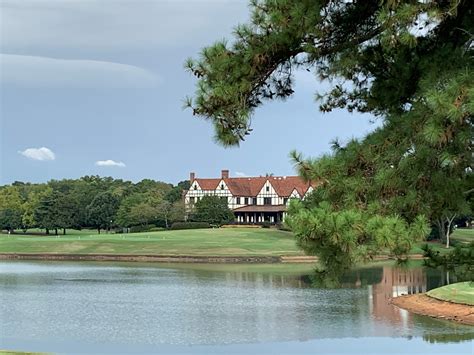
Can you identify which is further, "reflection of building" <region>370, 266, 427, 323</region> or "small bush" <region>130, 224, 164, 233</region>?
"small bush" <region>130, 224, 164, 233</region>

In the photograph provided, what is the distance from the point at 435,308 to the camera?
2998 centimetres

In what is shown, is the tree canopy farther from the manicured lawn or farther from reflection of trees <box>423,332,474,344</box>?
the manicured lawn

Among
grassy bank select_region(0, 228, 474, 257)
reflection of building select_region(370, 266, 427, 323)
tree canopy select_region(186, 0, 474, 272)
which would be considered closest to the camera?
tree canopy select_region(186, 0, 474, 272)

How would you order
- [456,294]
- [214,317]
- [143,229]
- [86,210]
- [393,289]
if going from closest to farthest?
1. [214,317]
2. [456,294]
3. [393,289]
4. [143,229]
5. [86,210]

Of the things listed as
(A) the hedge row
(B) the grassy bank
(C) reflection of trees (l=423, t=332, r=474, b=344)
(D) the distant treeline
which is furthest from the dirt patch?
(D) the distant treeline

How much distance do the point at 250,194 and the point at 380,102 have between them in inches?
3387

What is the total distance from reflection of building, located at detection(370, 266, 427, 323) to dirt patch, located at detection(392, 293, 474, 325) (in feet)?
2.28

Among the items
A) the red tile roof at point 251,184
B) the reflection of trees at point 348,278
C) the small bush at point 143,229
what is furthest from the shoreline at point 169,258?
the red tile roof at point 251,184

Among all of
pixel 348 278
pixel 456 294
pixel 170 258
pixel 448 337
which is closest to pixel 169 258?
pixel 170 258

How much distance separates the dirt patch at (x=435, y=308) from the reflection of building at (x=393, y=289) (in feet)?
2.28

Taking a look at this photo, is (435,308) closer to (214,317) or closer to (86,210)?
(214,317)

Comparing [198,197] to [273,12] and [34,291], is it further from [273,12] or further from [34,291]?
[273,12]

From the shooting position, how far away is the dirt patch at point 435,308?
90.9ft

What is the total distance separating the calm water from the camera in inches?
832
